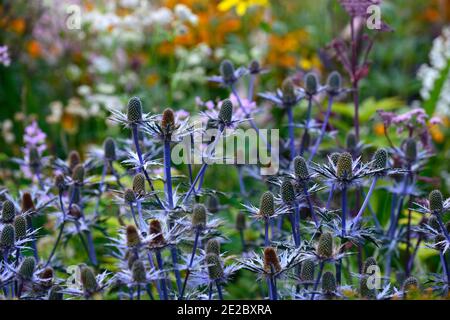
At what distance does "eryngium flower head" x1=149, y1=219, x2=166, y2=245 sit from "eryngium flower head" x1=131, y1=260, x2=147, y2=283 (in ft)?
0.18

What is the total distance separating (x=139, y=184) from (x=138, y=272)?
19 centimetres

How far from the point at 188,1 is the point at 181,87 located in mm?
555

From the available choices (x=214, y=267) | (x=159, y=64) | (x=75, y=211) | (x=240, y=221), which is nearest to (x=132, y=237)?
(x=214, y=267)

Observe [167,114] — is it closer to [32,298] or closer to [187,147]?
[187,147]

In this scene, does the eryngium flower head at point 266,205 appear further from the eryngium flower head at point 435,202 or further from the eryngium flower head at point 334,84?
the eryngium flower head at point 334,84

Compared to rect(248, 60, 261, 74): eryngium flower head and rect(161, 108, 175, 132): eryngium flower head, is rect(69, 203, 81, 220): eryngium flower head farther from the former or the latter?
rect(248, 60, 261, 74): eryngium flower head

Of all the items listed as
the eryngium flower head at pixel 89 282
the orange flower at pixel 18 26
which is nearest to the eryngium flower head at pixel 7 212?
the eryngium flower head at pixel 89 282

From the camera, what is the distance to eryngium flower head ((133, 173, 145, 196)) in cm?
124

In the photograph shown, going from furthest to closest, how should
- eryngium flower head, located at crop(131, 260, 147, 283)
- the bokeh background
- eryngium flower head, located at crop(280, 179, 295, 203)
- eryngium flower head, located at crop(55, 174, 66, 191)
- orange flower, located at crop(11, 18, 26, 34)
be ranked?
1. orange flower, located at crop(11, 18, 26, 34)
2. the bokeh background
3. eryngium flower head, located at crop(55, 174, 66, 191)
4. eryngium flower head, located at crop(280, 179, 295, 203)
5. eryngium flower head, located at crop(131, 260, 147, 283)

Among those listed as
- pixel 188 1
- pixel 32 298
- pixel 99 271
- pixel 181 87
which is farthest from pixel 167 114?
pixel 188 1

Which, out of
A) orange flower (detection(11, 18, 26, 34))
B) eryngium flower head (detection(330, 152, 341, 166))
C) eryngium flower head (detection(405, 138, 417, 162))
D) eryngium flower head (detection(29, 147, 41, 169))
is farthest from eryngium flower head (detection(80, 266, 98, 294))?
orange flower (detection(11, 18, 26, 34))

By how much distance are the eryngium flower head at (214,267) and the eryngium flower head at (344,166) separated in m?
0.29

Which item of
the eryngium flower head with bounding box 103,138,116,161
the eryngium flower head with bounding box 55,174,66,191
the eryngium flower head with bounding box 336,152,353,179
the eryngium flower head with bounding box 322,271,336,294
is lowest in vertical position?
the eryngium flower head with bounding box 322,271,336,294

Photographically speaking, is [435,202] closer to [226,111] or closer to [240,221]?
[226,111]
